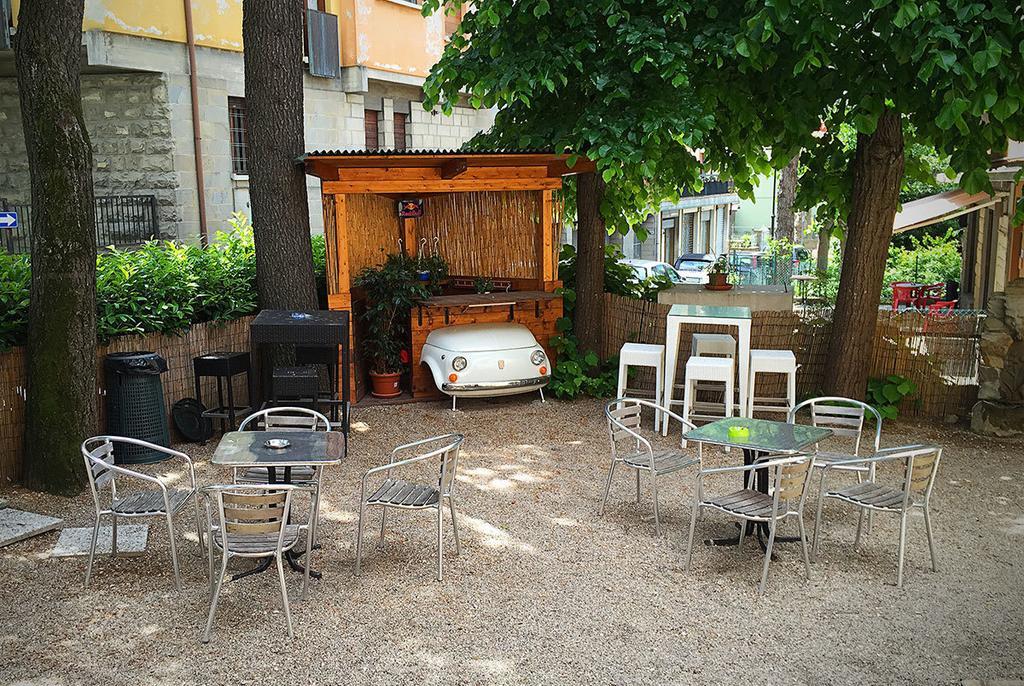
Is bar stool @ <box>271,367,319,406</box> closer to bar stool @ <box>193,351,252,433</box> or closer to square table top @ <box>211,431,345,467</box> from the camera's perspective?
bar stool @ <box>193,351,252,433</box>

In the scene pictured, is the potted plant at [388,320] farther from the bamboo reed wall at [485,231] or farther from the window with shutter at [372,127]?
the window with shutter at [372,127]

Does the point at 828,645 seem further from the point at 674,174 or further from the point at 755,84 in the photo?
the point at 674,174

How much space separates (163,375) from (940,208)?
42.2 feet

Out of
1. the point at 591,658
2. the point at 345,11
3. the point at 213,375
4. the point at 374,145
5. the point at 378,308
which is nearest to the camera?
the point at 591,658

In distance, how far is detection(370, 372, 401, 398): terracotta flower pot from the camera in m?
11.8

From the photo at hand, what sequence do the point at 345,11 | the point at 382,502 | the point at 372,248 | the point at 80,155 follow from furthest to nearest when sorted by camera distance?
the point at 345,11 < the point at 372,248 < the point at 80,155 < the point at 382,502

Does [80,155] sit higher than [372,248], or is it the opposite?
[80,155]

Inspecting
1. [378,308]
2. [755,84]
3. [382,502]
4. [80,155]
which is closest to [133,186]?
[378,308]

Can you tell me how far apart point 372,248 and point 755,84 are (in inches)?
224

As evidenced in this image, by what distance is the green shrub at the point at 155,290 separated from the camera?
8562 mm

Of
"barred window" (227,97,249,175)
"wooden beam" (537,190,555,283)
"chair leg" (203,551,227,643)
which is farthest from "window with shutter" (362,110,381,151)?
"chair leg" (203,551,227,643)

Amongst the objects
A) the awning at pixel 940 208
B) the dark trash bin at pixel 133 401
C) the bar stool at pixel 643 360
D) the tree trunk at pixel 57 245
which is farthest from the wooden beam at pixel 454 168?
the awning at pixel 940 208

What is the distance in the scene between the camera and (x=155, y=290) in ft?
32.1

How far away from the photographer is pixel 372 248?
13664 mm
